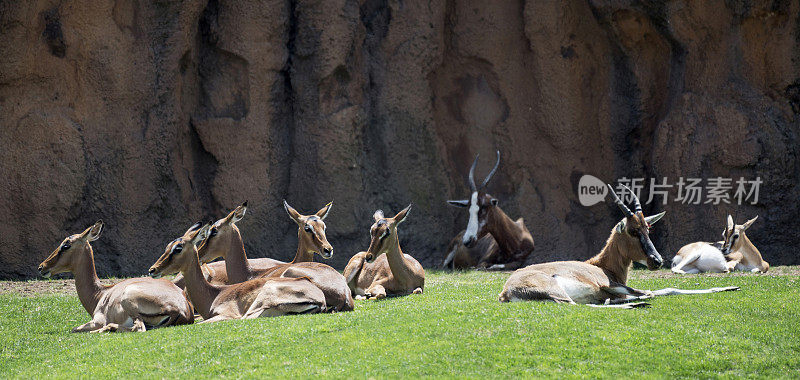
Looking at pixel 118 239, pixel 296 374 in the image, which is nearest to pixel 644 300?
pixel 296 374

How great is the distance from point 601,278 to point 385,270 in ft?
9.77

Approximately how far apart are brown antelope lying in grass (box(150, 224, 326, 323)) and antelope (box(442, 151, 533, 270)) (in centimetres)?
758

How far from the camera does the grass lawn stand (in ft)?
20.3

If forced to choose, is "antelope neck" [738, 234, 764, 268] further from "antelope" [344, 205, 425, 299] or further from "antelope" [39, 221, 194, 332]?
"antelope" [39, 221, 194, 332]

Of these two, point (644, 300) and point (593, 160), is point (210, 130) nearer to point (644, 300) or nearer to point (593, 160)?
point (593, 160)

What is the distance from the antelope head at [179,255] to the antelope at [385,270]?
6.57ft

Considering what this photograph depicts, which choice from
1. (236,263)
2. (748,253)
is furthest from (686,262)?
(236,263)

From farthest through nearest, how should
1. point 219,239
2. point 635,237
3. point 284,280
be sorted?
point 219,239, point 635,237, point 284,280

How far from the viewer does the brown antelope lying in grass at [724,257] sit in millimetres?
13188

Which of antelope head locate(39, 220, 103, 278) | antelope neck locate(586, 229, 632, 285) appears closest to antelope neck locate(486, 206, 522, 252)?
antelope neck locate(586, 229, 632, 285)

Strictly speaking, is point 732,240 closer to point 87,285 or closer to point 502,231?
point 502,231

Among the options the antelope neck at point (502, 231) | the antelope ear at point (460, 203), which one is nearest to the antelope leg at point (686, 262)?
the antelope neck at point (502, 231)

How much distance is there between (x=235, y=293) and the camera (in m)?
8.76

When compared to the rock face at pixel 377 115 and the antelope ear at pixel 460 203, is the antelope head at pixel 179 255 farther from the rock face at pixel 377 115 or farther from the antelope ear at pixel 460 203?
the antelope ear at pixel 460 203
